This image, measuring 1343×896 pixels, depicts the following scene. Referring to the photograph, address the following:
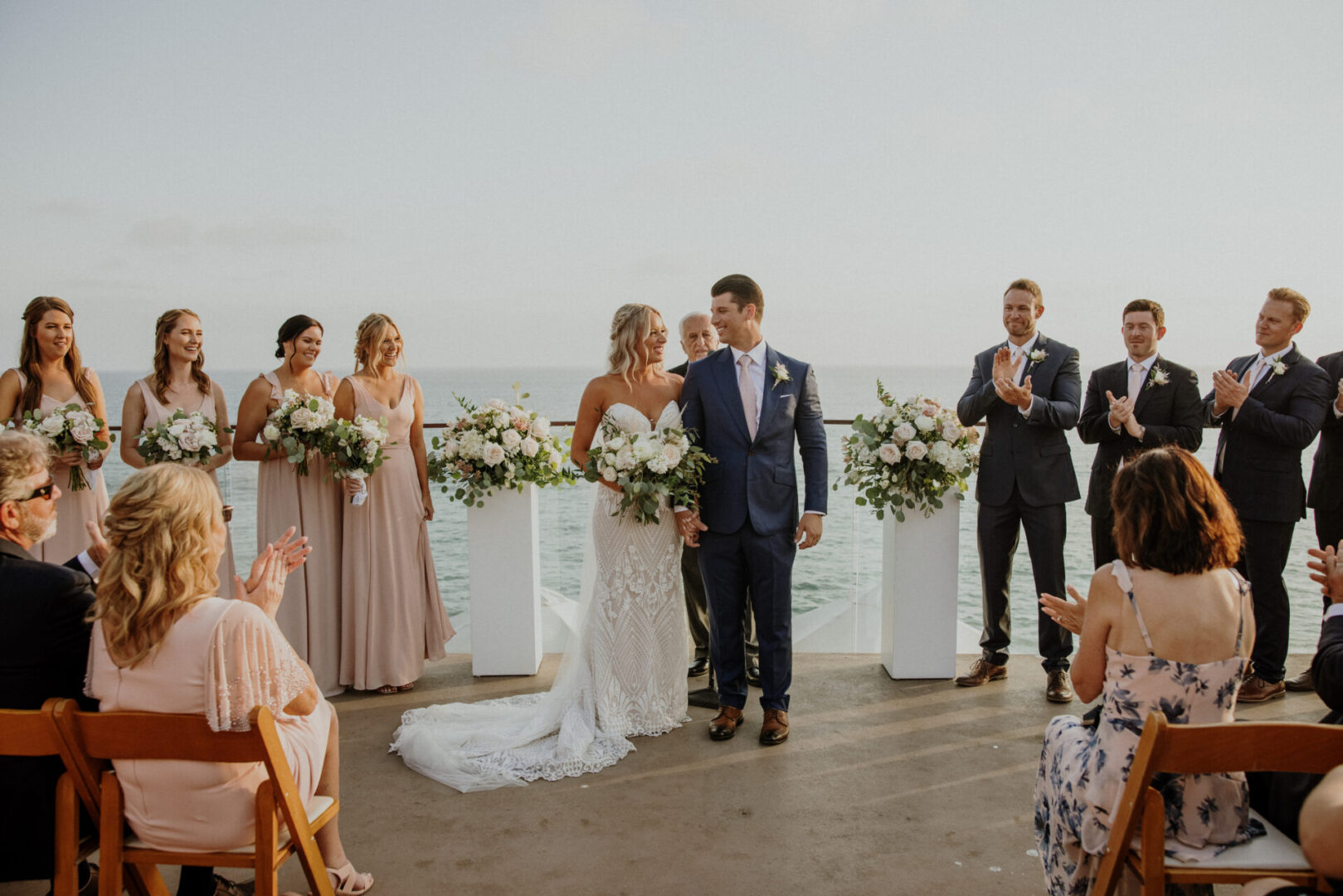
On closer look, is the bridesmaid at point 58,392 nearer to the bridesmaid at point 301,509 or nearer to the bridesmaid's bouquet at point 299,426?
the bridesmaid at point 301,509

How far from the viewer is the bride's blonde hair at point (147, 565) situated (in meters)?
1.97

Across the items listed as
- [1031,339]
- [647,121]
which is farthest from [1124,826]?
[647,121]

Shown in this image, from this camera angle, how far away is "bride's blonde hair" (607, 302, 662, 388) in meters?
4.00

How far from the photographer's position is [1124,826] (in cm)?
188

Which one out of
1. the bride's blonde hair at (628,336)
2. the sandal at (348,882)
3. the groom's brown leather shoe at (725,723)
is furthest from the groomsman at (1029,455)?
the sandal at (348,882)

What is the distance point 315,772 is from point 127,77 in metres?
15.5

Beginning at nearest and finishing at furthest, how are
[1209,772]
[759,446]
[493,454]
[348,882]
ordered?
[1209,772]
[348,882]
[759,446]
[493,454]

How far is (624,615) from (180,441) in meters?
2.44

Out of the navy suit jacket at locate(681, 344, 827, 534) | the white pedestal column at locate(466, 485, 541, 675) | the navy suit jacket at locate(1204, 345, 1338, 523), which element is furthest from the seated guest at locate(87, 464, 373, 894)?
the navy suit jacket at locate(1204, 345, 1338, 523)

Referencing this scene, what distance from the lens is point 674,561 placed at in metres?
4.11

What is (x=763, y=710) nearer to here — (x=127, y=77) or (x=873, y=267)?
(x=127, y=77)

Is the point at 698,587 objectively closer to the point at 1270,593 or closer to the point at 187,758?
the point at 1270,593

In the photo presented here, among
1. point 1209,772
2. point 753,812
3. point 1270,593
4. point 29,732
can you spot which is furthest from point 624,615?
point 1270,593

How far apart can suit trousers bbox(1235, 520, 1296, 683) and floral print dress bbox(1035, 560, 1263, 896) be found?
107 inches
